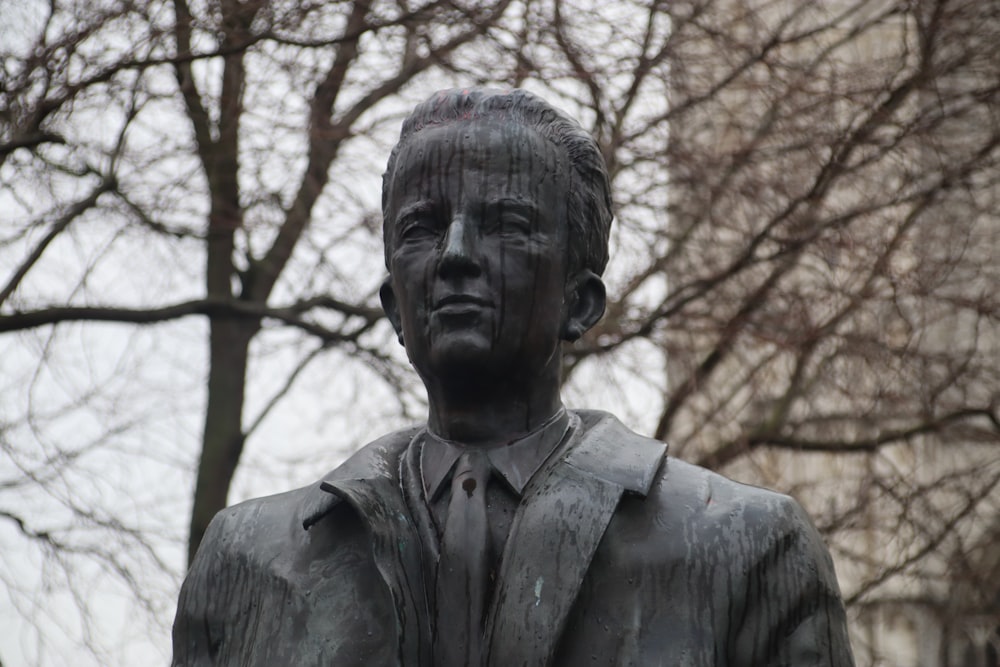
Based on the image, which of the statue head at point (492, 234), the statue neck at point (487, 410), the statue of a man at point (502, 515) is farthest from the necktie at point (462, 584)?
the statue head at point (492, 234)

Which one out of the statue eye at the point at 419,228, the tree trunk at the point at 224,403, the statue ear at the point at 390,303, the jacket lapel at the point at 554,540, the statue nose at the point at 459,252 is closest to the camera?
the jacket lapel at the point at 554,540

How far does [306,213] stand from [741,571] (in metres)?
6.43

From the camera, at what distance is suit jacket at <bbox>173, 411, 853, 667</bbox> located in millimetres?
3223

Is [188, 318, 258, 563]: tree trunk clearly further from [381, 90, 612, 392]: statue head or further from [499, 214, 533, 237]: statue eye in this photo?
[499, 214, 533, 237]: statue eye

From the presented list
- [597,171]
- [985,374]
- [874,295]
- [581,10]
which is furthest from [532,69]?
[597,171]

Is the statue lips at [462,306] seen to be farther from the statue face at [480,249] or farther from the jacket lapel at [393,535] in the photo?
the jacket lapel at [393,535]

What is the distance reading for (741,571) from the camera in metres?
3.29

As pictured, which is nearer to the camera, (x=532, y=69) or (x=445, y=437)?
(x=445, y=437)

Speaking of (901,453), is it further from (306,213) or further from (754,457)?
(306,213)

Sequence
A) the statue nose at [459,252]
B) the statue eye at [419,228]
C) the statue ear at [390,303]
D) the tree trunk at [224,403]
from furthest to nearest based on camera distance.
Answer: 1. the tree trunk at [224,403]
2. the statue ear at [390,303]
3. the statue eye at [419,228]
4. the statue nose at [459,252]

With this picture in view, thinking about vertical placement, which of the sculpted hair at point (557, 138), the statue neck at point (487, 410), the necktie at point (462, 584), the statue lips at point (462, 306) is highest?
the sculpted hair at point (557, 138)

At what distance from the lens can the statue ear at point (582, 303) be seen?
3.55 m

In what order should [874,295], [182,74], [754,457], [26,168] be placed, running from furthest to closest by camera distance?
[754,457] → [874,295] → [182,74] → [26,168]

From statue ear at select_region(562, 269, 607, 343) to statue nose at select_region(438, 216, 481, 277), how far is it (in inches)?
9.5
